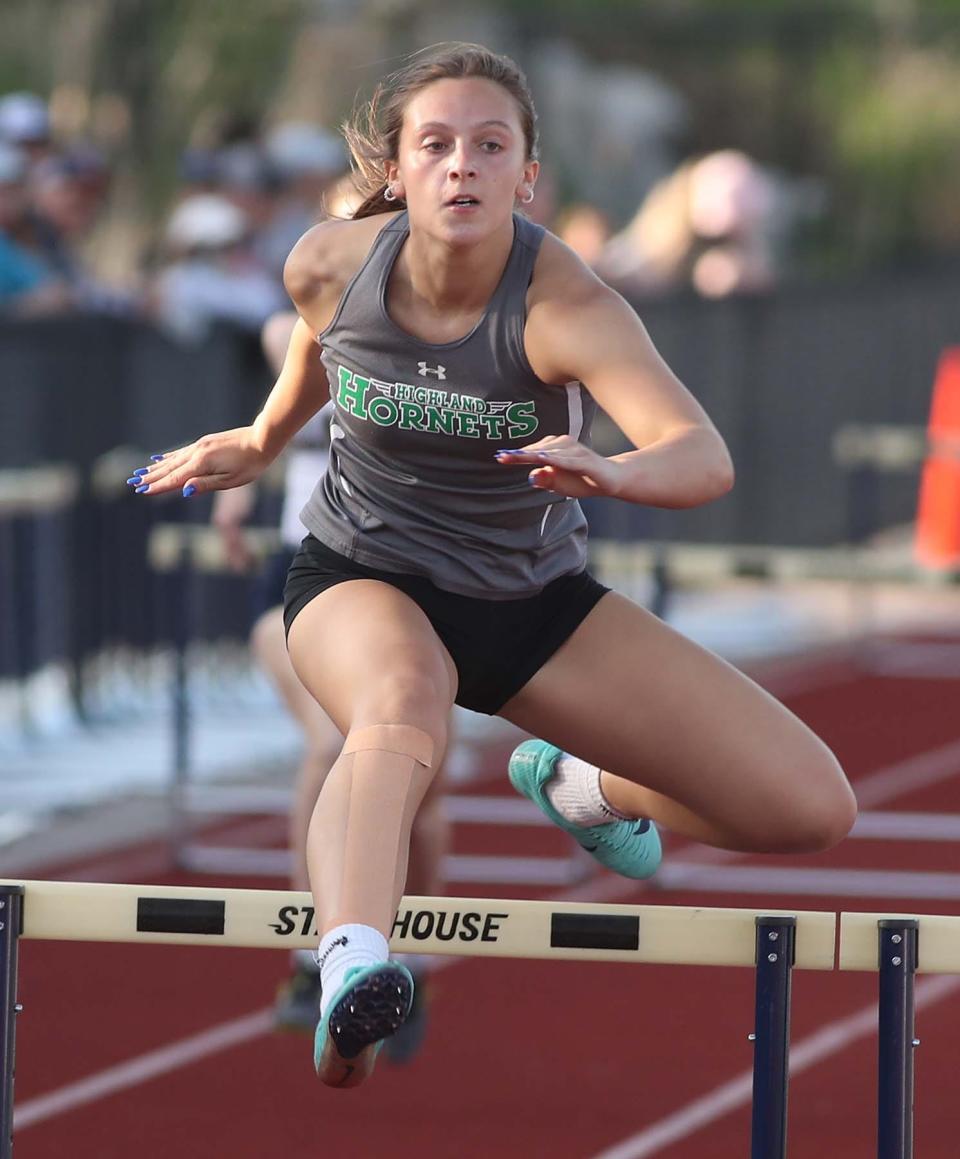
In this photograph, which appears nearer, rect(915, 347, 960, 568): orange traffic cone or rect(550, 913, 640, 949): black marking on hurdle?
rect(550, 913, 640, 949): black marking on hurdle

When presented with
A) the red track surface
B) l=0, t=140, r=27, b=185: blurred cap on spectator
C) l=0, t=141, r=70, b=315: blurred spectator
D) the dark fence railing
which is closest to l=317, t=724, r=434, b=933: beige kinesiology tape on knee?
the red track surface

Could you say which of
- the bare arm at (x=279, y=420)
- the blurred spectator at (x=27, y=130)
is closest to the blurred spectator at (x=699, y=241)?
the blurred spectator at (x=27, y=130)

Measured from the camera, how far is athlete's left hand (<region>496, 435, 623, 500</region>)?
3.95 meters

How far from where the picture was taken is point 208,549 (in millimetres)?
8531

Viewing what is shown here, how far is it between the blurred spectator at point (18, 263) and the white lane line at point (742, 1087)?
5.24 metres

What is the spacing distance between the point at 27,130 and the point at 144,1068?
6.28m

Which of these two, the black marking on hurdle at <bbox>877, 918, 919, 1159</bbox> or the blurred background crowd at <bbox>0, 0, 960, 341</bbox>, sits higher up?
the blurred background crowd at <bbox>0, 0, 960, 341</bbox>

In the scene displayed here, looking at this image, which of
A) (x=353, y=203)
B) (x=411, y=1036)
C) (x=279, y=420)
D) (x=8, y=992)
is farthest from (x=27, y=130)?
(x=8, y=992)

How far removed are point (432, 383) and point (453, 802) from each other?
18.4 ft

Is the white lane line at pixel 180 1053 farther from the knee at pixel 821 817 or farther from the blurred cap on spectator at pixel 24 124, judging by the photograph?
the blurred cap on spectator at pixel 24 124

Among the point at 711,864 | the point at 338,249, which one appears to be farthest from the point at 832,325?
the point at 338,249

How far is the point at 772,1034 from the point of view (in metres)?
4.30

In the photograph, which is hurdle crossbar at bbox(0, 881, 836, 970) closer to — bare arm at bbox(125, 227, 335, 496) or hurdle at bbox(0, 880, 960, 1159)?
hurdle at bbox(0, 880, 960, 1159)

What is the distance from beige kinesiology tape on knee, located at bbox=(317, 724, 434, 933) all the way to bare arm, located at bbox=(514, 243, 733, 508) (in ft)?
1.90
